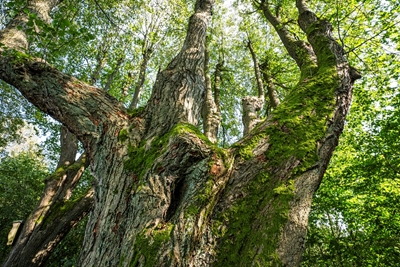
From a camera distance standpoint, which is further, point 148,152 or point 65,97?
point 65,97

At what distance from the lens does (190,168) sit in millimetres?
2234

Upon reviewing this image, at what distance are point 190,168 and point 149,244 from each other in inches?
29.2

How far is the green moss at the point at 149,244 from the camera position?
1.66 meters

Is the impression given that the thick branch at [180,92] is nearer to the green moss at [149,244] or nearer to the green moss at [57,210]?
the green moss at [149,244]

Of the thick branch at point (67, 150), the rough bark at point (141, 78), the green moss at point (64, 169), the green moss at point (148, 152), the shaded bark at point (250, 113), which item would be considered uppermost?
the rough bark at point (141, 78)

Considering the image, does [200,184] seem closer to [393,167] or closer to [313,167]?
[313,167]

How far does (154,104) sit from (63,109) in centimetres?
104

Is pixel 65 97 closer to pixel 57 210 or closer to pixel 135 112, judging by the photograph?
pixel 135 112

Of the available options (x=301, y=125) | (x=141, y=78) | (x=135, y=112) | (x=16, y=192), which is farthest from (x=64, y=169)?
(x=16, y=192)

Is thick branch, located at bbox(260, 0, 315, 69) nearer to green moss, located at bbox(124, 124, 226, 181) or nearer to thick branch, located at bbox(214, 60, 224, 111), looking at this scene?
green moss, located at bbox(124, 124, 226, 181)

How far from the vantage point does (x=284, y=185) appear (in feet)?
6.76

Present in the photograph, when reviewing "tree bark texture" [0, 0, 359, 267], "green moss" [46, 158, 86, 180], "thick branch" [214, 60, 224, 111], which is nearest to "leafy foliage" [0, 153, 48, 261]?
"green moss" [46, 158, 86, 180]

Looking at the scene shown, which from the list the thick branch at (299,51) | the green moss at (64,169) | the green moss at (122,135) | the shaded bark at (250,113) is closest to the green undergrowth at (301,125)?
the thick branch at (299,51)

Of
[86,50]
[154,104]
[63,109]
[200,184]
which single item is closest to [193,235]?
[200,184]
